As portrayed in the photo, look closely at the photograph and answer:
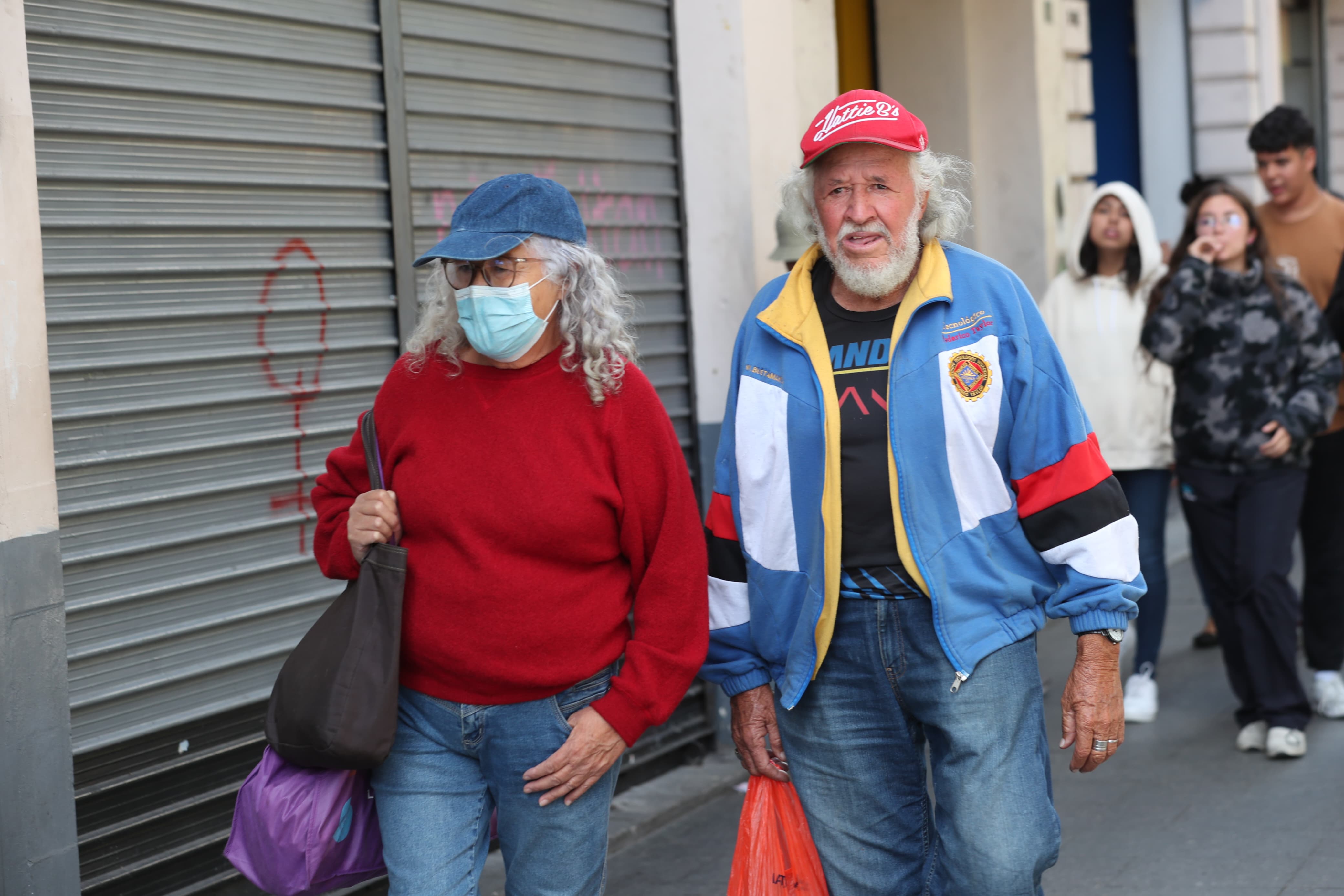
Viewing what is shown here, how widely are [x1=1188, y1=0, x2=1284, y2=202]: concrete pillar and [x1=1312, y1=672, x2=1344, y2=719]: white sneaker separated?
5.76m

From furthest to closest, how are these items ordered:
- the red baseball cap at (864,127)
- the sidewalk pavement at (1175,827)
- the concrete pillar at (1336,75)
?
the concrete pillar at (1336,75) → the sidewalk pavement at (1175,827) → the red baseball cap at (864,127)

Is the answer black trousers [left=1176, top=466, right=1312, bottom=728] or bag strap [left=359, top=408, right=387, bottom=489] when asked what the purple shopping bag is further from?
black trousers [left=1176, top=466, right=1312, bottom=728]

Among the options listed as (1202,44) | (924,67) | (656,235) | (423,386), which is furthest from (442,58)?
(1202,44)

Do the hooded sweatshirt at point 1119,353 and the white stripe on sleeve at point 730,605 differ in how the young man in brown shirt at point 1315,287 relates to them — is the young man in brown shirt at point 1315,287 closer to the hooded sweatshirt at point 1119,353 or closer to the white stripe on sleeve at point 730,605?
the hooded sweatshirt at point 1119,353

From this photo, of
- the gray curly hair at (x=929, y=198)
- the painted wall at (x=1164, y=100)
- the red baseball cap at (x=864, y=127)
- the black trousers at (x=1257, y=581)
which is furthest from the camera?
the painted wall at (x=1164, y=100)

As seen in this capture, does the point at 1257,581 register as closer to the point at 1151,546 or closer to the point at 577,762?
the point at 1151,546

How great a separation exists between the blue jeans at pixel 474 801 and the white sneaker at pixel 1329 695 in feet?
13.3

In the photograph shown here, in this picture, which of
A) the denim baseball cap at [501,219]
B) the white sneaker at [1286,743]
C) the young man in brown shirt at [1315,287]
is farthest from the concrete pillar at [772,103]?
the denim baseball cap at [501,219]

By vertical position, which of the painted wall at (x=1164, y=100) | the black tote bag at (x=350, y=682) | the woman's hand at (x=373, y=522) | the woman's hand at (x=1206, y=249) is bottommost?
the black tote bag at (x=350, y=682)

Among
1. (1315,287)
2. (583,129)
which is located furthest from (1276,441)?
(583,129)

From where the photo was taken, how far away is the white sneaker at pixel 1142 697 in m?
5.90

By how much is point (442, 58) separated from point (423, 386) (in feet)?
6.71

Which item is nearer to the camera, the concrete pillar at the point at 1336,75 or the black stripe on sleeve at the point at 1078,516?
the black stripe on sleeve at the point at 1078,516

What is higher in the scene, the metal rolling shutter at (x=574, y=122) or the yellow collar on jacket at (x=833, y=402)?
the metal rolling shutter at (x=574, y=122)
